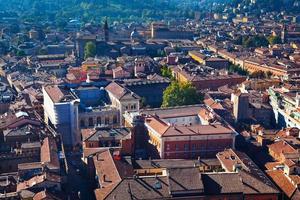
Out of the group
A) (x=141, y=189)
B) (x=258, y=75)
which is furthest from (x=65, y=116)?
(x=258, y=75)

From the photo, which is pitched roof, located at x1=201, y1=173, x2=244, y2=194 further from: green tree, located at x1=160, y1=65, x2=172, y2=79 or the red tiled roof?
green tree, located at x1=160, y1=65, x2=172, y2=79

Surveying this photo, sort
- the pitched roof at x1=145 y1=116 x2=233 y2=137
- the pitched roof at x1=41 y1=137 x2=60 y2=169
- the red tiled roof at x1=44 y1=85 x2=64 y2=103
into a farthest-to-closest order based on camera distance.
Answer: the red tiled roof at x1=44 y1=85 x2=64 y2=103, the pitched roof at x1=145 y1=116 x2=233 y2=137, the pitched roof at x1=41 y1=137 x2=60 y2=169

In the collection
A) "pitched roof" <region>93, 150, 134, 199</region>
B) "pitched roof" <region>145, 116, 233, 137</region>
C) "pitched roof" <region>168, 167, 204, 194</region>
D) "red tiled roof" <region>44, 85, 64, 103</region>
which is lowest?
"pitched roof" <region>93, 150, 134, 199</region>

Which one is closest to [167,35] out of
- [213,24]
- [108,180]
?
[213,24]

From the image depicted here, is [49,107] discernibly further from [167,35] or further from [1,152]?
[167,35]

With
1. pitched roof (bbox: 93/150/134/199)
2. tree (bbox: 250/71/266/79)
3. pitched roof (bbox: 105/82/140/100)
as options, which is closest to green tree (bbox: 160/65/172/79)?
tree (bbox: 250/71/266/79)

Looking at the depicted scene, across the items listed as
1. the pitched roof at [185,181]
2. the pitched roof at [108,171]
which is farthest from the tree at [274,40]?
the pitched roof at [185,181]

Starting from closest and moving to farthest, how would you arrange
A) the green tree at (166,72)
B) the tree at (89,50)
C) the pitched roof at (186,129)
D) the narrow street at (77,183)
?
the narrow street at (77,183)
the pitched roof at (186,129)
the green tree at (166,72)
the tree at (89,50)

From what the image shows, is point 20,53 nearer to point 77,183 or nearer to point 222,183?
point 77,183

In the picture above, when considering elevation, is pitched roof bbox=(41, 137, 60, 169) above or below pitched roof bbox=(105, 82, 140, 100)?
below

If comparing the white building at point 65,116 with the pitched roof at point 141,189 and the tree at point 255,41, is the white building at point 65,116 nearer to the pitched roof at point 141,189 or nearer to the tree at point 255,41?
the pitched roof at point 141,189

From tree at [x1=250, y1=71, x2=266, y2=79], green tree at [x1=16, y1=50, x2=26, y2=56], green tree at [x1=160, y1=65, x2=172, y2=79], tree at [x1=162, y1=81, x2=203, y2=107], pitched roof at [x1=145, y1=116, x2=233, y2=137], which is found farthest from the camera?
green tree at [x1=16, y1=50, x2=26, y2=56]
